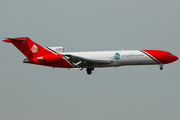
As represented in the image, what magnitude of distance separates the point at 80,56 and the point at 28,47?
9.08 m

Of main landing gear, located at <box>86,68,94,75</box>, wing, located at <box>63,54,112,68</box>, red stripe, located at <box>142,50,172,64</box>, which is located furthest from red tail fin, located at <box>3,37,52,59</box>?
red stripe, located at <box>142,50,172,64</box>

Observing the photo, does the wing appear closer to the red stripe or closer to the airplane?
the airplane

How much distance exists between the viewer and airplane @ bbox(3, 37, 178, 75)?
213 ft

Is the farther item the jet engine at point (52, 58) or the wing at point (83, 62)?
the jet engine at point (52, 58)

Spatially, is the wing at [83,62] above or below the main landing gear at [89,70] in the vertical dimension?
above

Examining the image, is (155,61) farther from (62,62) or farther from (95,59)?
(62,62)

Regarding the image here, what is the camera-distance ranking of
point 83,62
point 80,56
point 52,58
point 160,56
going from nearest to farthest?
point 52,58, point 83,62, point 80,56, point 160,56

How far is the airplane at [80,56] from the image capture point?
65.0 metres

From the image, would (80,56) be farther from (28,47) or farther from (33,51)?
(28,47)

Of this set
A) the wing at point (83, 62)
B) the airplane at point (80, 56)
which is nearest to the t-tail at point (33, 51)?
the airplane at point (80, 56)

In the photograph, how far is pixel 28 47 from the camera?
65.6 meters

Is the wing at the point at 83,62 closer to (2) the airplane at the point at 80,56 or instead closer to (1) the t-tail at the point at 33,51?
(2) the airplane at the point at 80,56

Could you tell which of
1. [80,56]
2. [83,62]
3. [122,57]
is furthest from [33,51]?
[122,57]

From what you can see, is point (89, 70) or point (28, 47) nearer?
point (28, 47)
